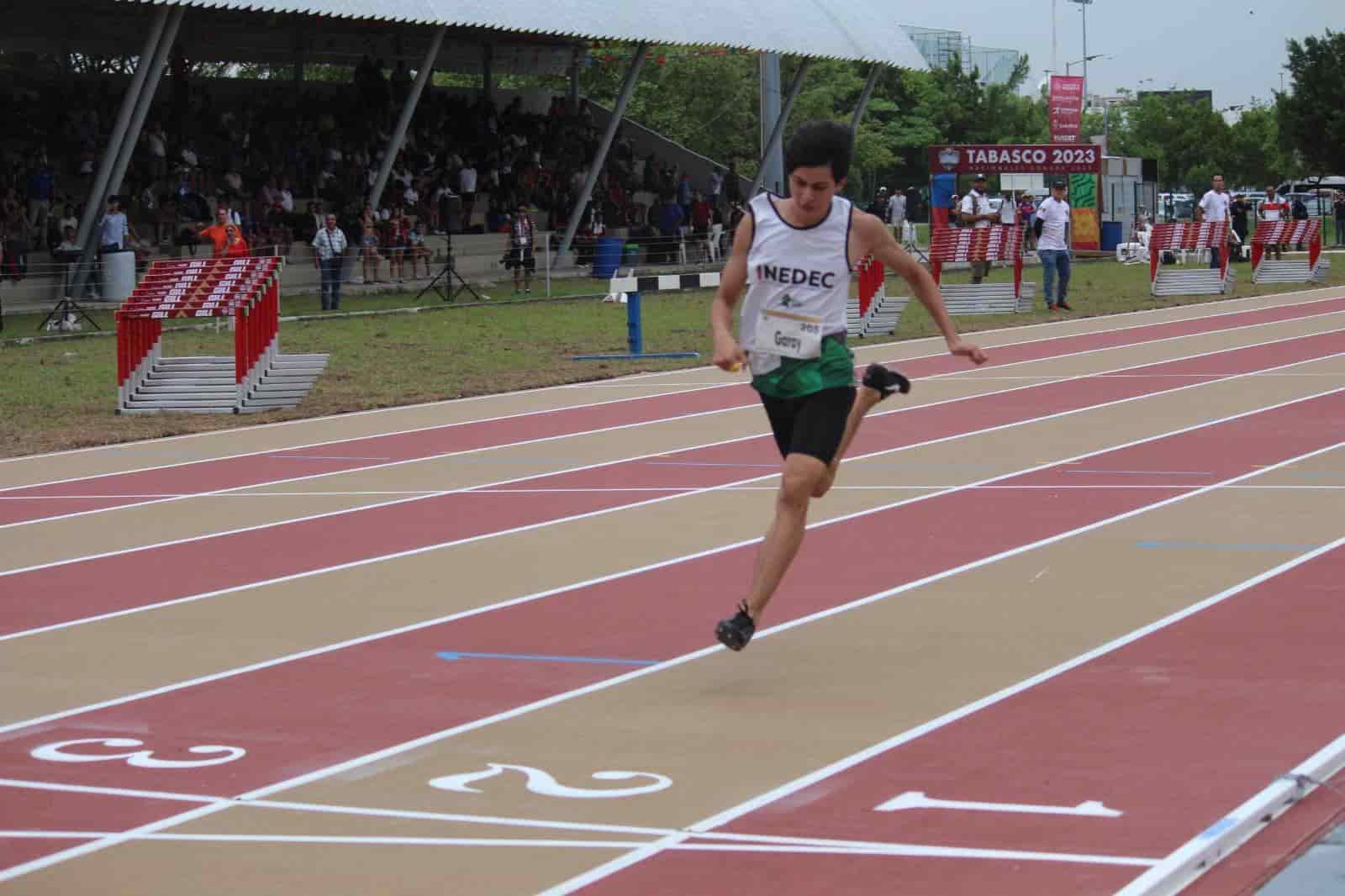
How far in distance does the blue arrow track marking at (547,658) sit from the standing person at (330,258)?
2470cm

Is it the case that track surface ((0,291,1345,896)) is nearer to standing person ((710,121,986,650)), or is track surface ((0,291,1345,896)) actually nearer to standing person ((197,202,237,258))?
standing person ((710,121,986,650))

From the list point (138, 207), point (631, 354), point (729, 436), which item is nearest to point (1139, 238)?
point (138, 207)

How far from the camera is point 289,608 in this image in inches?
355

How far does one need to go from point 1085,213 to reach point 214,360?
39.8 meters

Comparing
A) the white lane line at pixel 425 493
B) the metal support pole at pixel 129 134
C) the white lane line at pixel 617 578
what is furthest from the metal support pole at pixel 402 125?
the white lane line at pixel 617 578

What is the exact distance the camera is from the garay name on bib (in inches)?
301

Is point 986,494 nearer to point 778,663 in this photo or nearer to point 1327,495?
point 1327,495

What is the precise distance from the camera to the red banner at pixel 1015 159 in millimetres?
50812

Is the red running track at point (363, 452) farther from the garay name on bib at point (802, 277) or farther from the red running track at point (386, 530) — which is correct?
the garay name on bib at point (802, 277)

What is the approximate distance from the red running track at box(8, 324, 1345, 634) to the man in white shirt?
1253cm

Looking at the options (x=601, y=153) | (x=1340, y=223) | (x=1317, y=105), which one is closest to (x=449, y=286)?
(x=601, y=153)

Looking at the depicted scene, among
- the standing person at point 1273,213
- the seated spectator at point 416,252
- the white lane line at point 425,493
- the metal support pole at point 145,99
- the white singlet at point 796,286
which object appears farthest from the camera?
the standing person at point 1273,213

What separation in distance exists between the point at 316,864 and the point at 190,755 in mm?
→ 1332

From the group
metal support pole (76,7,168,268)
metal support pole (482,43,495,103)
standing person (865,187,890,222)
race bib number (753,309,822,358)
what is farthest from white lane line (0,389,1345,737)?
standing person (865,187,890,222)
